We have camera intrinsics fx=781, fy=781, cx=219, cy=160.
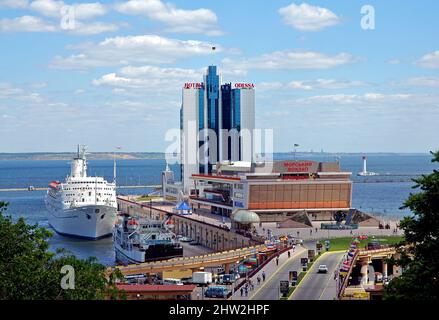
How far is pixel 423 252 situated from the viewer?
2722 cm

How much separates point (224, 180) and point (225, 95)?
7248cm

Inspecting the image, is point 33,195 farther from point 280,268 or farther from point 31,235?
point 31,235

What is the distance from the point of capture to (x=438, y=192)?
88.3 feet

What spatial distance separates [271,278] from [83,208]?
2132 inches

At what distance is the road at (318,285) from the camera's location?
144ft

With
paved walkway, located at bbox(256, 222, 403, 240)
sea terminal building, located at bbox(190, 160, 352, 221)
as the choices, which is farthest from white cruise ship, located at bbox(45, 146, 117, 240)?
paved walkway, located at bbox(256, 222, 403, 240)

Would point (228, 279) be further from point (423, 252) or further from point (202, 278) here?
point (423, 252)


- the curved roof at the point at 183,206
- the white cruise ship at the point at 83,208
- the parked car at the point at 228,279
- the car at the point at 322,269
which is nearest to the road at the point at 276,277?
the car at the point at 322,269

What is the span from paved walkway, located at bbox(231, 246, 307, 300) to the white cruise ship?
3922 cm

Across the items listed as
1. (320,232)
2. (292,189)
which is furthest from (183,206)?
(320,232)

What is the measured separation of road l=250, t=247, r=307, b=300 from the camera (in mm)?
44438

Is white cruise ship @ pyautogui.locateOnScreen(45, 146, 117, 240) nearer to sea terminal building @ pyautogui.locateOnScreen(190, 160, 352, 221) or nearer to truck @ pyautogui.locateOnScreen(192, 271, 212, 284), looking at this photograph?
sea terminal building @ pyautogui.locateOnScreen(190, 160, 352, 221)

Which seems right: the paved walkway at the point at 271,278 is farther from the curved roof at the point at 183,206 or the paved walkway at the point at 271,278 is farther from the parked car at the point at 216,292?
the curved roof at the point at 183,206
